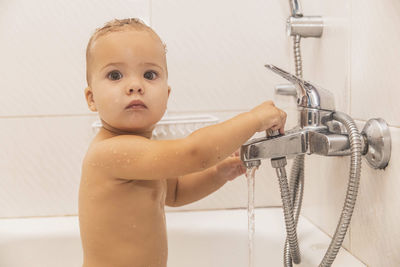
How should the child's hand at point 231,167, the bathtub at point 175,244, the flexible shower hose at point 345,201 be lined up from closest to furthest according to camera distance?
the flexible shower hose at point 345,201 < the child's hand at point 231,167 < the bathtub at point 175,244

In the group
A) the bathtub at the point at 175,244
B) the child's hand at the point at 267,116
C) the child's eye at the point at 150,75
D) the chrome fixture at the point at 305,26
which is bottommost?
the bathtub at the point at 175,244

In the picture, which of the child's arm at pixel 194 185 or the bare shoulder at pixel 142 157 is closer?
the bare shoulder at pixel 142 157

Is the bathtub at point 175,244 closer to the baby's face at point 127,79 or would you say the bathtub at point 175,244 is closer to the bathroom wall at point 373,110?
the bathroom wall at point 373,110

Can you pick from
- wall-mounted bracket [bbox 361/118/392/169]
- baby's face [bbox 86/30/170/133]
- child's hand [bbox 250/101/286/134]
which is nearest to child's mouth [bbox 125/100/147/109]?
baby's face [bbox 86/30/170/133]

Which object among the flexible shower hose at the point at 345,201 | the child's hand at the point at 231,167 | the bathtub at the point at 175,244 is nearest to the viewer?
the flexible shower hose at the point at 345,201

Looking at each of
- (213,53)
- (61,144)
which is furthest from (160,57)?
(61,144)

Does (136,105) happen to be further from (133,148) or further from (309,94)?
(309,94)

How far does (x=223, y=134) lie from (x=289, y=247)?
289mm

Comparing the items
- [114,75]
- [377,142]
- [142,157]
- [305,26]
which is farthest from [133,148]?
[305,26]

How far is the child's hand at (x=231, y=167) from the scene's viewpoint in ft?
2.98

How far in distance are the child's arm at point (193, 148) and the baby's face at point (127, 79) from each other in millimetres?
52

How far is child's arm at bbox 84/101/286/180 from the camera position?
0.69 metres

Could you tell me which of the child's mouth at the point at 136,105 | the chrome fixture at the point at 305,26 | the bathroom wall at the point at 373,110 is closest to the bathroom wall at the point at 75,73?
the chrome fixture at the point at 305,26

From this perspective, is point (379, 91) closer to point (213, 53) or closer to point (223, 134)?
point (223, 134)
